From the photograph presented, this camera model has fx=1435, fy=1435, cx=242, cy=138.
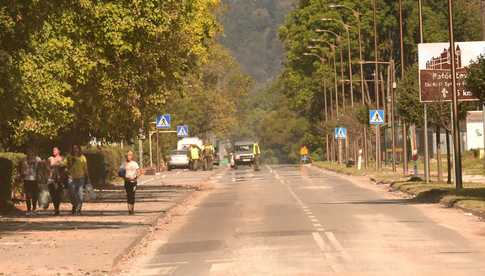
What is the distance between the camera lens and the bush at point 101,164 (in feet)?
193

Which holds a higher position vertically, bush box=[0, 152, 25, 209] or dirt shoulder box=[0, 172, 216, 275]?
bush box=[0, 152, 25, 209]

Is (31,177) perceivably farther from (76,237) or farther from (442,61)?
(442,61)

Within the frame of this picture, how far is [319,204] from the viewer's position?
4062 cm

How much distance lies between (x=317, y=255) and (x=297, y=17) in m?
101

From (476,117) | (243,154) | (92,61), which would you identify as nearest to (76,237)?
(92,61)

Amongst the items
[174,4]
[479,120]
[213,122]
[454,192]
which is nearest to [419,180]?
[454,192]

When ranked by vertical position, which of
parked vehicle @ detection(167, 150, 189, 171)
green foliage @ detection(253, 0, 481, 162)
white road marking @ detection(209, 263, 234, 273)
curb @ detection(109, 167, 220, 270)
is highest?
green foliage @ detection(253, 0, 481, 162)

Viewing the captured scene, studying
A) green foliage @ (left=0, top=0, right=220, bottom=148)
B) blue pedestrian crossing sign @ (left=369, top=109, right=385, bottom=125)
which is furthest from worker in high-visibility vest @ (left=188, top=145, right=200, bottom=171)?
green foliage @ (left=0, top=0, right=220, bottom=148)

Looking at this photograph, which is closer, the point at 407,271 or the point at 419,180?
the point at 407,271

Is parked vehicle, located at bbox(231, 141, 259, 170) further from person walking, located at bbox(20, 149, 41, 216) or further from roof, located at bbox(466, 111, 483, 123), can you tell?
person walking, located at bbox(20, 149, 41, 216)

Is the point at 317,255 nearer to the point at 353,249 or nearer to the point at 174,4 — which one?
the point at 353,249

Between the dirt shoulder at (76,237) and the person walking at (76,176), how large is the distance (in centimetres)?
47

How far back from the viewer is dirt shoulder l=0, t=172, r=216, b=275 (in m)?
20.5

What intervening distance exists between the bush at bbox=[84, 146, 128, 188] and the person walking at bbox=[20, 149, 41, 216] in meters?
19.1
